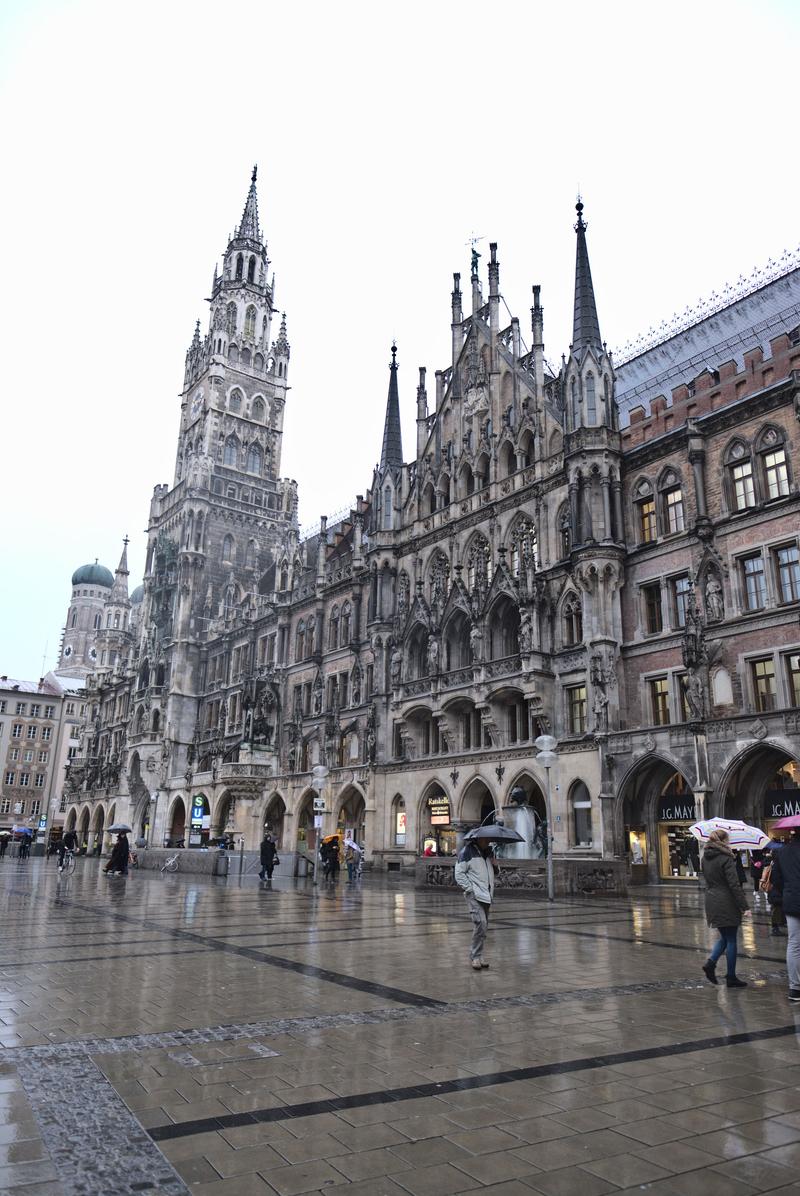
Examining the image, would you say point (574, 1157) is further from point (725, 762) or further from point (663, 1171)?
point (725, 762)

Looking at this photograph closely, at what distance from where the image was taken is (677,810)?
3045 centimetres

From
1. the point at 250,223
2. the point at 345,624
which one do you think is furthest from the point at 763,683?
the point at 250,223

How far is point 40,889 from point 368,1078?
23.0m

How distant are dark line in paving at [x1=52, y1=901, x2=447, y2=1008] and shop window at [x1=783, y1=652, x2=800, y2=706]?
20.6 meters

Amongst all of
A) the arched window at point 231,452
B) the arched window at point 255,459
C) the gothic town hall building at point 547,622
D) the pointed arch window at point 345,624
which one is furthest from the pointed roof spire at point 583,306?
the arched window at point 255,459

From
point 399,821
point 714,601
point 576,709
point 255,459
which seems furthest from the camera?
point 255,459

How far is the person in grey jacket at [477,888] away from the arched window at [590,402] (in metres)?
26.3

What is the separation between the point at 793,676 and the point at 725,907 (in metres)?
20.0

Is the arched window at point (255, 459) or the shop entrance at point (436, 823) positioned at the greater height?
the arched window at point (255, 459)

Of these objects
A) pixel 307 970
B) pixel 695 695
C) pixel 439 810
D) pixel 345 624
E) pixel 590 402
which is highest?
pixel 590 402

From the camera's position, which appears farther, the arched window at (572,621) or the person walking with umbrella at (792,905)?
the arched window at (572,621)

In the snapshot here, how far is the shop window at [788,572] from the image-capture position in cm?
2841

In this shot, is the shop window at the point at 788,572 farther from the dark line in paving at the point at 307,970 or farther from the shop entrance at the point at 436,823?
the dark line in paving at the point at 307,970

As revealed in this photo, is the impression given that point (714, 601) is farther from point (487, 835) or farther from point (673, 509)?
point (487, 835)
